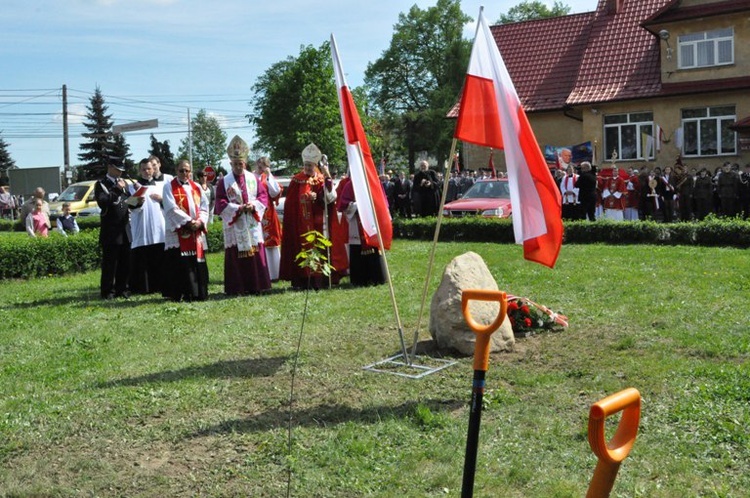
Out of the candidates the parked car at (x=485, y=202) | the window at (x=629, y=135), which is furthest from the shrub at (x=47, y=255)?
the window at (x=629, y=135)

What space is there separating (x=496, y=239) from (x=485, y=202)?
278 centimetres

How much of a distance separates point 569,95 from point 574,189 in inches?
537

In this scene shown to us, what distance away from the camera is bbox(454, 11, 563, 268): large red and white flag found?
686 centimetres

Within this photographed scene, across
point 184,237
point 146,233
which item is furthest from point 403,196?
point 184,237

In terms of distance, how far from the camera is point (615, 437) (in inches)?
106

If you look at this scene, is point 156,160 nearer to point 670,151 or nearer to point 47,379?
point 47,379

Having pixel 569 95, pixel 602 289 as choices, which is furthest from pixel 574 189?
pixel 569 95

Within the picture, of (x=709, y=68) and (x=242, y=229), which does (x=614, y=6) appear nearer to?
(x=709, y=68)

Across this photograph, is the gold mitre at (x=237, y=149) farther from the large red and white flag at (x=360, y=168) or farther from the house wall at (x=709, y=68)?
the house wall at (x=709, y=68)

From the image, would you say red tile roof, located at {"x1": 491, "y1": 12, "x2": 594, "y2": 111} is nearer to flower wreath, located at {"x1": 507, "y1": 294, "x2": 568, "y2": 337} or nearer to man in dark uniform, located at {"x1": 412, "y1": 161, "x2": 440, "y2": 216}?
man in dark uniform, located at {"x1": 412, "y1": 161, "x2": 440, "y2": 216}

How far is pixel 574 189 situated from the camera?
2278cm

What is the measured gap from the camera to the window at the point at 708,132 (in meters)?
32.1

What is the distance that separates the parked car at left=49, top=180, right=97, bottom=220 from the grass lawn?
2141 centimetres

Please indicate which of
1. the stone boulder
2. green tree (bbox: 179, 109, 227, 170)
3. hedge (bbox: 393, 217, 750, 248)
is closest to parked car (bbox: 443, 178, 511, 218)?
hedge (bbox: 393, 217, 750, 248)
